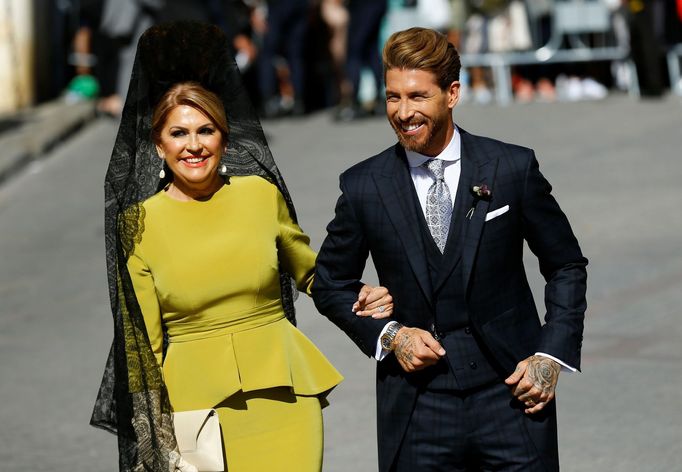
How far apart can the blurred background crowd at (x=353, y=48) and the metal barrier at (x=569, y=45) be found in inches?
0.7

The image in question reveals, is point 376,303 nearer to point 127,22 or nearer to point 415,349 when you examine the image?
point 415,349

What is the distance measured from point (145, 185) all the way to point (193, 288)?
14.3 inches

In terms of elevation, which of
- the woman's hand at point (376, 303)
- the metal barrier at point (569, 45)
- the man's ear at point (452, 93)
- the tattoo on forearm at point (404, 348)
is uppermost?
the man's ear at point (452, 93)

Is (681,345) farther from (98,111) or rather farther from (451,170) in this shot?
(98,111)

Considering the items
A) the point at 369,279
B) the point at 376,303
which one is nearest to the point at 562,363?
the point at 376,303

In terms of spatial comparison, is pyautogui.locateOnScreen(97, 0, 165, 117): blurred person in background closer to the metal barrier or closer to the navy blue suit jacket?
the metal barrier

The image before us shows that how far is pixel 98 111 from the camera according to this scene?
1758cm

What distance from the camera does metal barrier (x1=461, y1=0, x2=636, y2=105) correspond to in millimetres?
17844

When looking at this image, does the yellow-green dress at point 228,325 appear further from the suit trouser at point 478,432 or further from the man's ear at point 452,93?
the man's ear at point 452,93

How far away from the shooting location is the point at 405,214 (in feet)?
13.1

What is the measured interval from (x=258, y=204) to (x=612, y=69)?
47.4 feet

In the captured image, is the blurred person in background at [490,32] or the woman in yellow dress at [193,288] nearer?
the woman in yellow dress at [193,288]

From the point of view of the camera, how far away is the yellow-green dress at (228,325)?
14.1 feet

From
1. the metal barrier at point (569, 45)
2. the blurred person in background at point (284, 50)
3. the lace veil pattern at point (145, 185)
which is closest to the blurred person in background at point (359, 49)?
the blurred person in background at point (284, 50)
